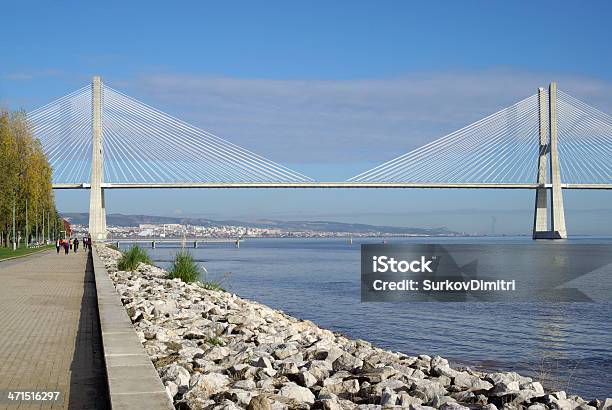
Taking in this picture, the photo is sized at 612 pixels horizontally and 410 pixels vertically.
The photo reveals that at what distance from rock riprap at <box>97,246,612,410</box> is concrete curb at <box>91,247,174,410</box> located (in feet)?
0.71

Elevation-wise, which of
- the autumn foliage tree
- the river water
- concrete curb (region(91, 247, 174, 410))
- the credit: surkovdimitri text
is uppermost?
the autumn foliage tree

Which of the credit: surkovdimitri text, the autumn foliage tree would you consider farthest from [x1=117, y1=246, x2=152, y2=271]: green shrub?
the autumn foliage tree

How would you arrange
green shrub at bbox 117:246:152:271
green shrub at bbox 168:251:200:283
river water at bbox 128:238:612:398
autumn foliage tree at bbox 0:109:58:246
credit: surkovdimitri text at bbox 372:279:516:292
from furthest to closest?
autumn foliage tree at bbox 0:109:58:246, credit: surkovdimitri text at bbox 372:279:516:292, green shrub at bbox 117:246:152:271, green shrub at bbox 168:251:200:283, river water at bbox 128:238:612:398

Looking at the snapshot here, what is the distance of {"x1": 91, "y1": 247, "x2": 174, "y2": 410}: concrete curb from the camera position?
4301mm

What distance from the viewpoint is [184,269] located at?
55.1 ft

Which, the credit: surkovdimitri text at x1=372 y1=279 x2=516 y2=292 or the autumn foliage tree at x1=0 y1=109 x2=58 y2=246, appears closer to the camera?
the credit: surkovdimitri text at x1=372 y1=279 x2=516 y2=292

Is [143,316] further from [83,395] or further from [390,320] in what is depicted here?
[390,320]

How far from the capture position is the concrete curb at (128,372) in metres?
4.30

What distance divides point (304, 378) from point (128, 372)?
53.3 inches

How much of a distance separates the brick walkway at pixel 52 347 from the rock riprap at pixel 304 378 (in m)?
0.53

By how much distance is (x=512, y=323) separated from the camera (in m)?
14.6

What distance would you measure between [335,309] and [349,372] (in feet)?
35.3

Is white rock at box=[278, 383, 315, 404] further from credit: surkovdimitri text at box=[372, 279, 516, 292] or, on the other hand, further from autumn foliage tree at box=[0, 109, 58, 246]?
autumn foliage tree at box=[0, 109, 58, 246]

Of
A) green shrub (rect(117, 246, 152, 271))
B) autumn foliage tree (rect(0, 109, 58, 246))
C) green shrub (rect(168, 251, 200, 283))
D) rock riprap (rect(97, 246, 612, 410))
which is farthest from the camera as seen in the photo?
A: autumn foliage tree (rect(0, 109, 58, 246))
